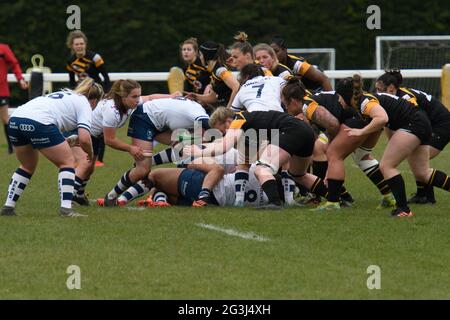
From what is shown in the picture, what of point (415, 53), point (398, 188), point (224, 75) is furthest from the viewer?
point (415, 53)

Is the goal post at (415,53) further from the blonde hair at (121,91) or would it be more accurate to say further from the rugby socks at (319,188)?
the blonde hair at (121,91)

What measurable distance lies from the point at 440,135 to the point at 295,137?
1.95m

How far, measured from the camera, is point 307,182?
1108 centimetres

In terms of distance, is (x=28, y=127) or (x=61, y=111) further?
(x=61, y=111)

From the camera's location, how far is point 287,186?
11.3 metres

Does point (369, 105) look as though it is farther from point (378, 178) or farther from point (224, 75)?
point (224, 75)

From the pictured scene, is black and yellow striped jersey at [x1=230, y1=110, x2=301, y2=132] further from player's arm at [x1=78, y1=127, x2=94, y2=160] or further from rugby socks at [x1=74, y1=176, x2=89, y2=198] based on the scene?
rugby socks at [x1=74, y1=176, x2=89, y2=198]

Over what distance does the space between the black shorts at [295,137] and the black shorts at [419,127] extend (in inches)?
35.6

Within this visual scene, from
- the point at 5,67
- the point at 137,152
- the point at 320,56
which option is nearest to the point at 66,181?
the point at 137,152

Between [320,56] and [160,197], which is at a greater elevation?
[160,197]

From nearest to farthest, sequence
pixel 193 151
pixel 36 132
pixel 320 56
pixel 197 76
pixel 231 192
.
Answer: pixel 36 132, pixel 193 151, pixel 231 192, pixel 197 76, pixel 320 56

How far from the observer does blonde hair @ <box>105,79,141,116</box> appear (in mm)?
10727

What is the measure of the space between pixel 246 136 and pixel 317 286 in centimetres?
359
